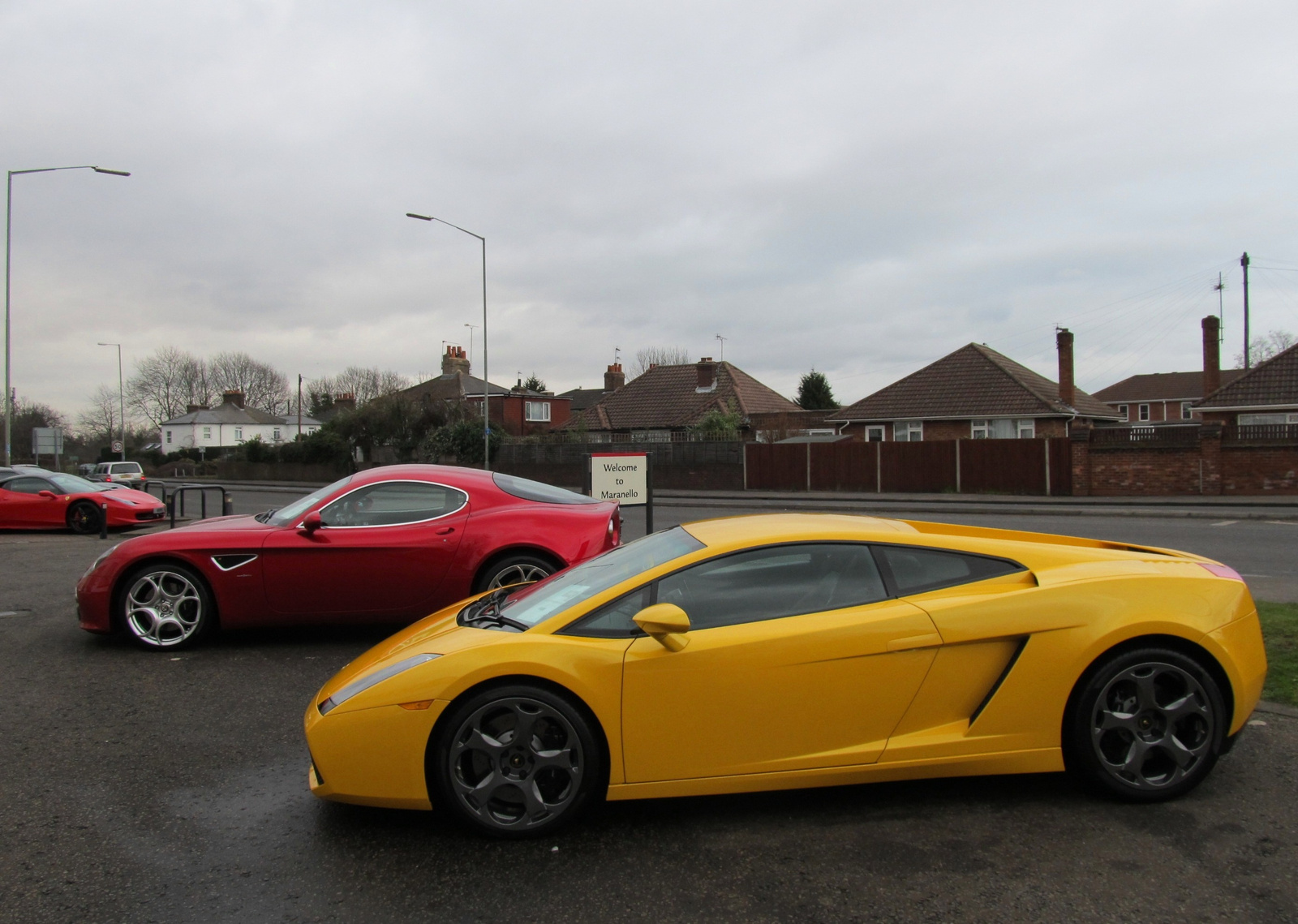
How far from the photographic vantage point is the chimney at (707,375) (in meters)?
50.5

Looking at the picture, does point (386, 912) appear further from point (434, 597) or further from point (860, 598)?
point (434, 597)

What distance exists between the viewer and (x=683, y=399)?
50438 millimetres

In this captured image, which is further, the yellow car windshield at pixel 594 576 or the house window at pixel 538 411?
the house window at pixel 538 411

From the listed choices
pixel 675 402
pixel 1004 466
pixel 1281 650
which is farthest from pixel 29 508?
pixel 675 402

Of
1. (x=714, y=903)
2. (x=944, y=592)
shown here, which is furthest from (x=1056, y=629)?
(x=714, y=903)

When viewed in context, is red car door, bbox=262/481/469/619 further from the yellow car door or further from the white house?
the white house

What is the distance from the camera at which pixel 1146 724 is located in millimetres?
3770

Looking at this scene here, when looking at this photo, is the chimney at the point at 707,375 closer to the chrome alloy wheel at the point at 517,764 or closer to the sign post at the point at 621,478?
the sign post at the point at 621,478

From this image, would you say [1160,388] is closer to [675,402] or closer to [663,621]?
[675,402]

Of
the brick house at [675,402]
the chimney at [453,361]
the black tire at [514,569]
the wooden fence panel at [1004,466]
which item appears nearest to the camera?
the black tire at [514,569]

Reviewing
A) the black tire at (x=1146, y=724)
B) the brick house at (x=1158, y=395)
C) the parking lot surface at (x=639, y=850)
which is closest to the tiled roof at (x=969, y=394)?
the parking lot surface at (x=639, y=850)

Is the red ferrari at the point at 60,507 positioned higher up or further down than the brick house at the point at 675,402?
further down

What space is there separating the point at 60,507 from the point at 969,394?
32349 millimetres

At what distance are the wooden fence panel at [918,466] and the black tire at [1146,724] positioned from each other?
28161mm
